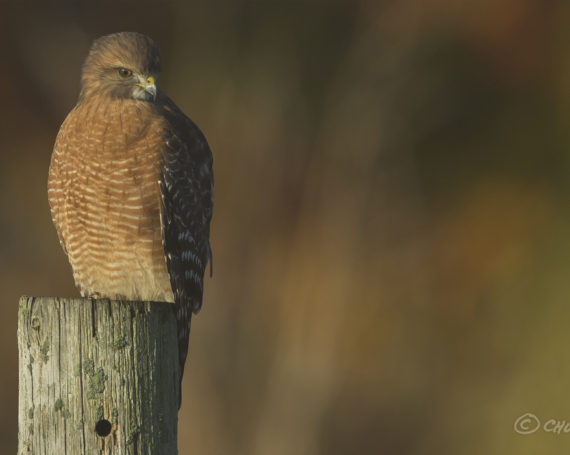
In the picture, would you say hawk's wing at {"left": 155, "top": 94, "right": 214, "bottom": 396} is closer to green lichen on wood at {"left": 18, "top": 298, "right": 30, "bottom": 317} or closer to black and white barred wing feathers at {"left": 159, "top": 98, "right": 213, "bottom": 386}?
black and white barred wing feathers at {"left": 159, "top": 98, "right": 213, "bottom": 386}

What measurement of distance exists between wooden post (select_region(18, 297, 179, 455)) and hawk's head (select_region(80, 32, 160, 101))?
1.80 metres

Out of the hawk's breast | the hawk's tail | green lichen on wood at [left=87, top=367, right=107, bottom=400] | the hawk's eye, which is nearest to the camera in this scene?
green lichen on wood at [left=87, top=367, right=107, bottom=400]

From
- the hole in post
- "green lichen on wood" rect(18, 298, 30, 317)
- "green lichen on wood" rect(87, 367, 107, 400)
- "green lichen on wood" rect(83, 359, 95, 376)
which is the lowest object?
the hole in post

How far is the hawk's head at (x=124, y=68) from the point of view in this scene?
15.7ft

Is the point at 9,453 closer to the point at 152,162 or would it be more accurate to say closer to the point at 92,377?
the point at 152,162

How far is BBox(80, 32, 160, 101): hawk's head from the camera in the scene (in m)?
4.79

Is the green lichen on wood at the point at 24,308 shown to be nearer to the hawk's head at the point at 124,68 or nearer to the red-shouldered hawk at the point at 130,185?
the red-shouldered hawk at the point at 130,185

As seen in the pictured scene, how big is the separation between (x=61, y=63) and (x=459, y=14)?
4.53 metres

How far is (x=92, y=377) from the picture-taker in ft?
10.5

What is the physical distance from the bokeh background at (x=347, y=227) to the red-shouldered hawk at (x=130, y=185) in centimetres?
475

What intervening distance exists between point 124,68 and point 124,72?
3cm

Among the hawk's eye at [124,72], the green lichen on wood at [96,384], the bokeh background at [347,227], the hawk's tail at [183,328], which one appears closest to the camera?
the green lichen on wood at [96,384]

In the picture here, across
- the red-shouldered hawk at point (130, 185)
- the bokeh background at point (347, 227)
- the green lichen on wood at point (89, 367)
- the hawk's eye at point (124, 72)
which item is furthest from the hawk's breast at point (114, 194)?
the bokeh background at point (347, 227)

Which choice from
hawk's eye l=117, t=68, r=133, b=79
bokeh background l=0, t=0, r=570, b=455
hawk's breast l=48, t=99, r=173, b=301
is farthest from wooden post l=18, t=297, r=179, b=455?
bokeh background l=0, t=0, r=570, b=455
